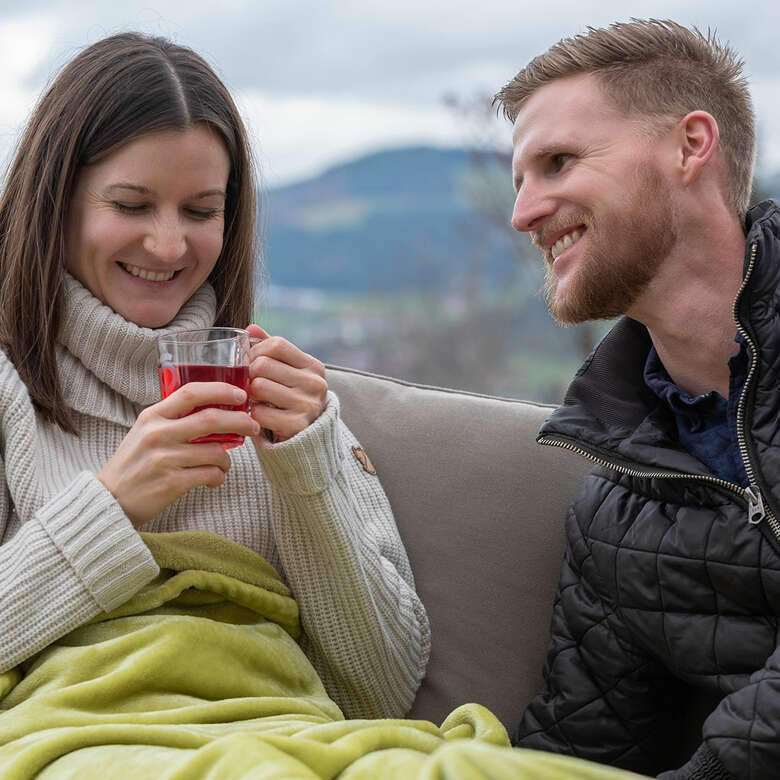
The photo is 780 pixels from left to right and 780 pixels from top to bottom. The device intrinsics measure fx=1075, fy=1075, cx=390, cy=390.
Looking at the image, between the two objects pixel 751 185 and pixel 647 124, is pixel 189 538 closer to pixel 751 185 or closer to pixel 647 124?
pixel 647 124

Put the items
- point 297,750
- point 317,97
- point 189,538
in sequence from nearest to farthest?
point 297,750
point 189,538
point 317,97

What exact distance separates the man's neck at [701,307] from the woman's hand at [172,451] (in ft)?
2.05

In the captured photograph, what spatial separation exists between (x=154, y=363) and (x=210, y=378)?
1.09 ft

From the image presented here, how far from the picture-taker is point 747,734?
1324 millimetres

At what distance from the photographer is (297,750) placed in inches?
43.4

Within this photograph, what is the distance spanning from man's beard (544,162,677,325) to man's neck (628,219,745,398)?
3 cm

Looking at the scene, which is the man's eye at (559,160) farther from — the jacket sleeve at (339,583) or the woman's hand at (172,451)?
the woman's hand at (172,451)

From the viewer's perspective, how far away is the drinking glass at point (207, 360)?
1404mm

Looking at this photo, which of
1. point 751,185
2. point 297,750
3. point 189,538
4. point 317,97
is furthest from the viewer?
point 317,97

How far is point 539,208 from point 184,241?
0.55 m

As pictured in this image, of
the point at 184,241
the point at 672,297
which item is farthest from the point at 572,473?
the point at 184,241

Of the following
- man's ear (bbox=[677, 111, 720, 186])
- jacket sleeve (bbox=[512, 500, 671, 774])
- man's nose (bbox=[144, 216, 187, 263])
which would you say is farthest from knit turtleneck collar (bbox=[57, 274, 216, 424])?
man's ear (bbox=[677, 111, 720, 186])

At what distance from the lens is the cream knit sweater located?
142 cm

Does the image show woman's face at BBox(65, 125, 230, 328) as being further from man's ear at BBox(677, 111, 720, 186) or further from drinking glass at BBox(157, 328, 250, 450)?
man's ear at BBox(677, 111, 720, 186)
